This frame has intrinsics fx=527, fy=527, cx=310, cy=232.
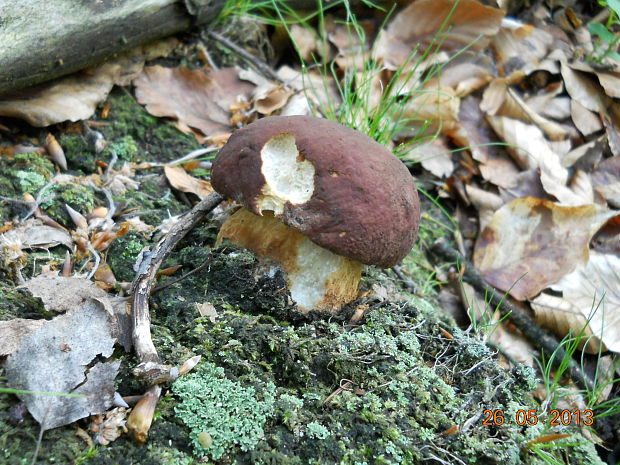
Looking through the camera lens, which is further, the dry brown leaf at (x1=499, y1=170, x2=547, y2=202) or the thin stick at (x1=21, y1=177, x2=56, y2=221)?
the dry brown leaf at (x1=499, y1=170, x2=547, y2=202)

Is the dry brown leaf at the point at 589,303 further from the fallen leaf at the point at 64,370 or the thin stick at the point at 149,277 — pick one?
the fallen leaf at the point at 64,370

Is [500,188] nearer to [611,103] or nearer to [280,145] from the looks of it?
[611,103]

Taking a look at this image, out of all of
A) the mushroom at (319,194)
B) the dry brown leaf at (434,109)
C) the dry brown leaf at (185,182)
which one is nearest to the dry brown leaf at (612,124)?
the dry brown leaf at (434,109)

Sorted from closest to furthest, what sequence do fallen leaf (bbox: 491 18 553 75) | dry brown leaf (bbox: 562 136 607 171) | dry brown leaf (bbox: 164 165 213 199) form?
1. dry brown leaf (bbox: 164 165 213 199)
2. dry brown leaf (bbox: 562 136 607 171)
3. fallen leaf (bbox: 491 18 553 75)

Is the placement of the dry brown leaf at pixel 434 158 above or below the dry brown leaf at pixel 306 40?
below

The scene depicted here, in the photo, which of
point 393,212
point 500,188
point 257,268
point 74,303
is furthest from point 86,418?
point 500,188

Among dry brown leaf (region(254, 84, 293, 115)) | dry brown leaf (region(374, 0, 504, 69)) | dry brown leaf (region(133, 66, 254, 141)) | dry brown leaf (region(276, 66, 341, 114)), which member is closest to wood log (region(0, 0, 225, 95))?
dry brown leaf (region(133, 66, 254, 141))

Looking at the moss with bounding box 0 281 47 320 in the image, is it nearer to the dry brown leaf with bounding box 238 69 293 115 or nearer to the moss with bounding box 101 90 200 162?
the moss with bounding box 101 90 200 162
